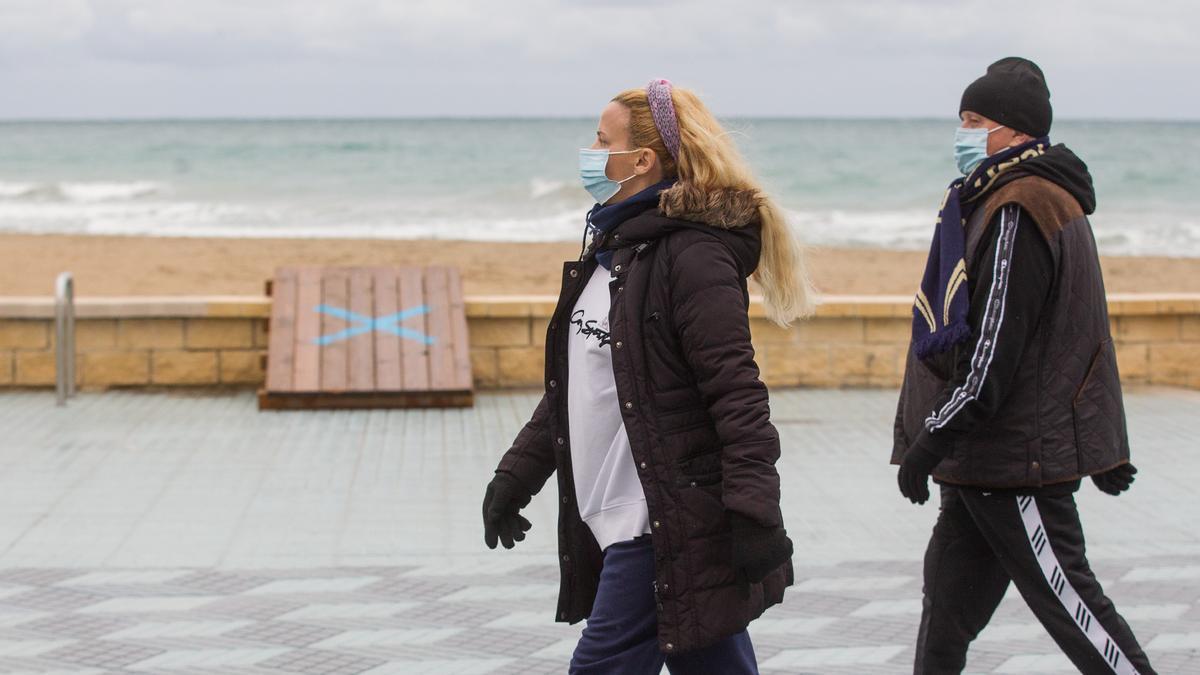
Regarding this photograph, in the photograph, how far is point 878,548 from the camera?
6137 mm

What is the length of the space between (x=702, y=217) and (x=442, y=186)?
44.7m

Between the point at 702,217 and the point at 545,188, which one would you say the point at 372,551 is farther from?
the point at 545,188

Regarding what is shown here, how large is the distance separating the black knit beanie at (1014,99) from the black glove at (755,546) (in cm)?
137

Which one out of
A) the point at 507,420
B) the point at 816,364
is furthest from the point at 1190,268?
the point at 507,420

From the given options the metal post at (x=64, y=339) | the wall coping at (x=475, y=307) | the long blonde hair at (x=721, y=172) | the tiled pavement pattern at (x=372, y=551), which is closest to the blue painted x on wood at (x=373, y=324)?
the wall coping at (x=475, y=307)

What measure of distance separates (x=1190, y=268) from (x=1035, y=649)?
2278 cm

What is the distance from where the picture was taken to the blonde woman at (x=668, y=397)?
296 cm

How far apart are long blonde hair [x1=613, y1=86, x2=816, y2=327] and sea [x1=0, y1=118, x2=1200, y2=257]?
61.1 ft

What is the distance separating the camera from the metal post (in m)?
8.93

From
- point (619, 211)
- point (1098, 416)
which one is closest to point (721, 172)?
point (619, 211)

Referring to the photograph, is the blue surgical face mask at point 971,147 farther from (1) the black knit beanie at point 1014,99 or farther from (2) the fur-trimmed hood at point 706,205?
(2) the fur-trimmed hood at point 706,205

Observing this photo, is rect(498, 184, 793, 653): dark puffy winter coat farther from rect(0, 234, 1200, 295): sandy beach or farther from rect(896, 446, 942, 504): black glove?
rect(0, 234, 1200, 295): sandy beach

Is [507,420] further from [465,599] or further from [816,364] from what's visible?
[465,599]

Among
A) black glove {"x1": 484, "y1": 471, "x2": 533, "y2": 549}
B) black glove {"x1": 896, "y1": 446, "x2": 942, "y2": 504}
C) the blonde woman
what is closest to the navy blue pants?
the blonde woman
